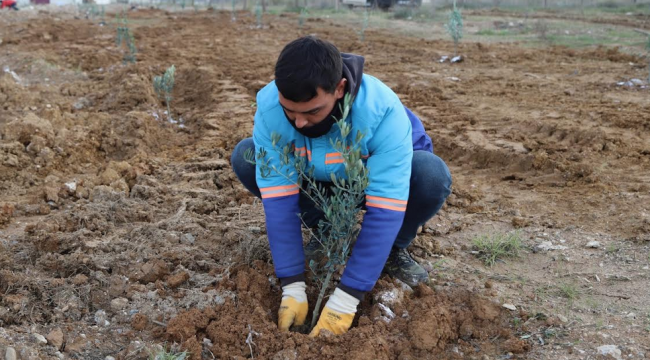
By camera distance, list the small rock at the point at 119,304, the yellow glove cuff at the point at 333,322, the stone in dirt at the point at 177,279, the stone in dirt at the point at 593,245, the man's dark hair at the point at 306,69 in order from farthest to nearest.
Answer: the stone in dirt at the point at 593,245, the stone in dirt at the point at 177,279, the small rock at the point at 119,304, the yellow glove cuff at the point at 333,322, the man's dark hair at the point at 306,69

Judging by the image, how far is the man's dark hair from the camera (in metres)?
2.11

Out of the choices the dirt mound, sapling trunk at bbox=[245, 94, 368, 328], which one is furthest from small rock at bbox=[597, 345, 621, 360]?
sapling trunk at bbox=[245, 94, 368, 328]

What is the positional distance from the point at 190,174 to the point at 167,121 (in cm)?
184

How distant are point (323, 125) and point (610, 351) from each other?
1444 mm

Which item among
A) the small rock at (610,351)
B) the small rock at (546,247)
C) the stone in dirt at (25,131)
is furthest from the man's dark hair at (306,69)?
the stone in dirt at (25,131)

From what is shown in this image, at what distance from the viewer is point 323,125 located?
2400 mm

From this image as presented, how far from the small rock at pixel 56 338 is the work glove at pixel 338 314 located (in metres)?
1.02

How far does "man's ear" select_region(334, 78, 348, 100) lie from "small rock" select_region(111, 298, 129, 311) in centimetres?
135

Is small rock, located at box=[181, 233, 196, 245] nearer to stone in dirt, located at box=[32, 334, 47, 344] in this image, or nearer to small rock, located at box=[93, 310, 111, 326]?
small rock, located at box=[93, 310, 111, 326]

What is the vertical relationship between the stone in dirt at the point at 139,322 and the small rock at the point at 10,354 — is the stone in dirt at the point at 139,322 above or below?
below

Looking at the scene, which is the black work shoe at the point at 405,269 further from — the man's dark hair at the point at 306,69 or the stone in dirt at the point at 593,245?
the man's dark hair at the point at 306,69

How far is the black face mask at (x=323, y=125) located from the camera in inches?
93.3

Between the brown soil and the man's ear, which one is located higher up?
the man's ear

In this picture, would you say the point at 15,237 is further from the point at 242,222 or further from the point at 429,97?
the point at 429,97
